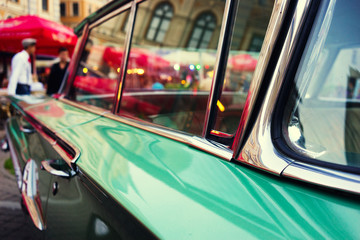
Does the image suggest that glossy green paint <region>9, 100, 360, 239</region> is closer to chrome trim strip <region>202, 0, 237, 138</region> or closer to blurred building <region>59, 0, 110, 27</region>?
chrome trim strip <region>202, 0, 237, 138</region>

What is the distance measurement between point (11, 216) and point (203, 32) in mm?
8444

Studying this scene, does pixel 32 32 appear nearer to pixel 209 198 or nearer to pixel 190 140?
pixel 190 140

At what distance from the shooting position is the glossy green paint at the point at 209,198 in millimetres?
642

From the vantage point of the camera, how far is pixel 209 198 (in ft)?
2.56

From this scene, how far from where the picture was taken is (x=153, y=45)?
453 inches

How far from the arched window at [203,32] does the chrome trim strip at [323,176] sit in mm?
7465

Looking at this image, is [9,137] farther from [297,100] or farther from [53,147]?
[297,100]

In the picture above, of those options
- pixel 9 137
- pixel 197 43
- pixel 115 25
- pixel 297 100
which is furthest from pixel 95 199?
pixel 197 43

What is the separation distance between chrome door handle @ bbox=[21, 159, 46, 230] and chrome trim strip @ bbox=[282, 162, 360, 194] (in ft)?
4.22

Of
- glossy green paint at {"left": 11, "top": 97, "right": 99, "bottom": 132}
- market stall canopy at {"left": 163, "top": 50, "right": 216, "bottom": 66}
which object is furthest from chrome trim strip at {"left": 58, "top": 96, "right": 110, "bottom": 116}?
market stall canopy at {"left": 163, "top": 50, "right": 216, "bottom": 66}

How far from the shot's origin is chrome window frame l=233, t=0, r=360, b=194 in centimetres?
69

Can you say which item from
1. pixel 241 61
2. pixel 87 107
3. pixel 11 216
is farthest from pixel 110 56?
pixel 87 107

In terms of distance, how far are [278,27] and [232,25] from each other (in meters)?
0.22

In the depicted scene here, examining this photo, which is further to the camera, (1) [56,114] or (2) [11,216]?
(2) [11,216]
